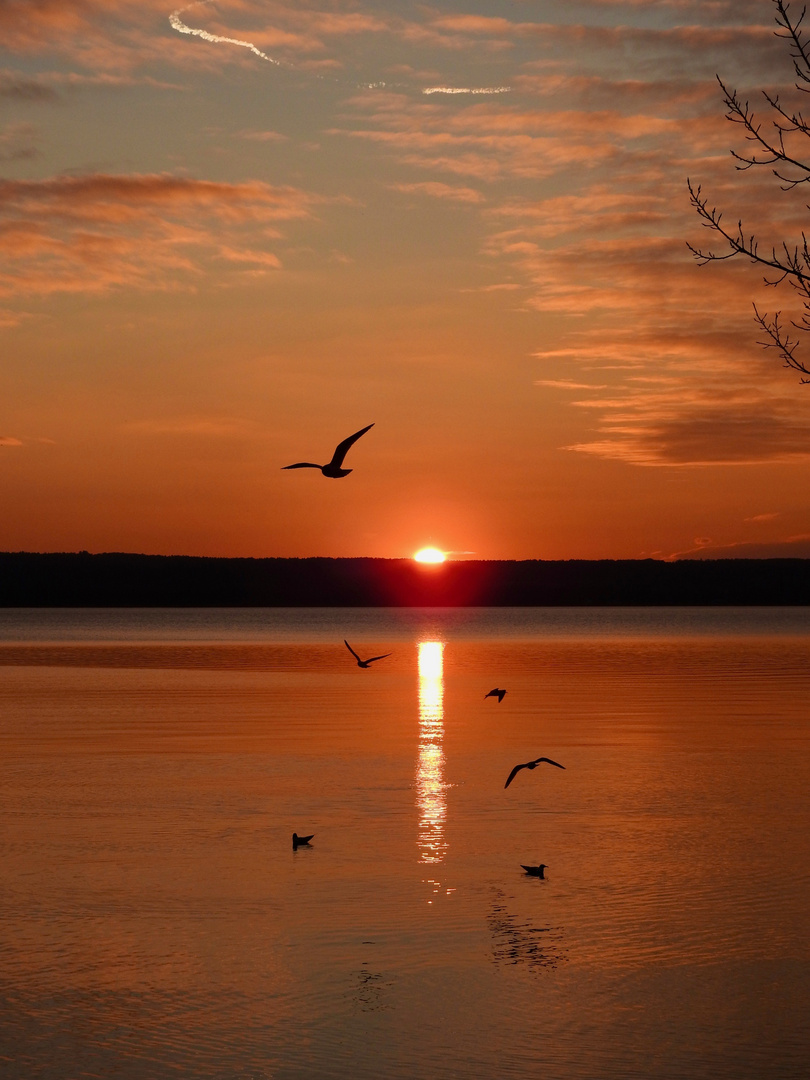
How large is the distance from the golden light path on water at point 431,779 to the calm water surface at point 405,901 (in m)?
0.10

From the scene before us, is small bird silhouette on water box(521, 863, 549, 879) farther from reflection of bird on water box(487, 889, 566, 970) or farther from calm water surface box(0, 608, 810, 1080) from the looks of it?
reflection of bird on water box(487, 889, 566, 970)

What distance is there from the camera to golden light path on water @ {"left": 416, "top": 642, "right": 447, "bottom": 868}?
66.2 feet

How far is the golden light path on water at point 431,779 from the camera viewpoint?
66.2 feet

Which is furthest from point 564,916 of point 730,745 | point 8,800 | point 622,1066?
point 730,745

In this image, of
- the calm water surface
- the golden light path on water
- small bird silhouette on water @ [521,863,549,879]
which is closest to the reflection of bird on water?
the calm water surface

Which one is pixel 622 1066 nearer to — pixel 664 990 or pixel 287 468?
pixel 664 990

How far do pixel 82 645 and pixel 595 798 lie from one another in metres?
76.6

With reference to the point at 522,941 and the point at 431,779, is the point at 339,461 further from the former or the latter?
the point at 431,779

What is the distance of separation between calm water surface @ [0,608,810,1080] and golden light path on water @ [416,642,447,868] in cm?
10

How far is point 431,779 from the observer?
2673 centimetres

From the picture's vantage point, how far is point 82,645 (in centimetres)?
9612

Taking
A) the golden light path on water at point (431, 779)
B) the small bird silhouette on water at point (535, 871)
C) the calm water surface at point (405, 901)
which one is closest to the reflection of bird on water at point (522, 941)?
the calm water surface at point (405, 901)

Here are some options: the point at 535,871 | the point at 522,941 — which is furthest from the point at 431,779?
the point at 522,941

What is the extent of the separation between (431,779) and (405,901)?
32.9ft
